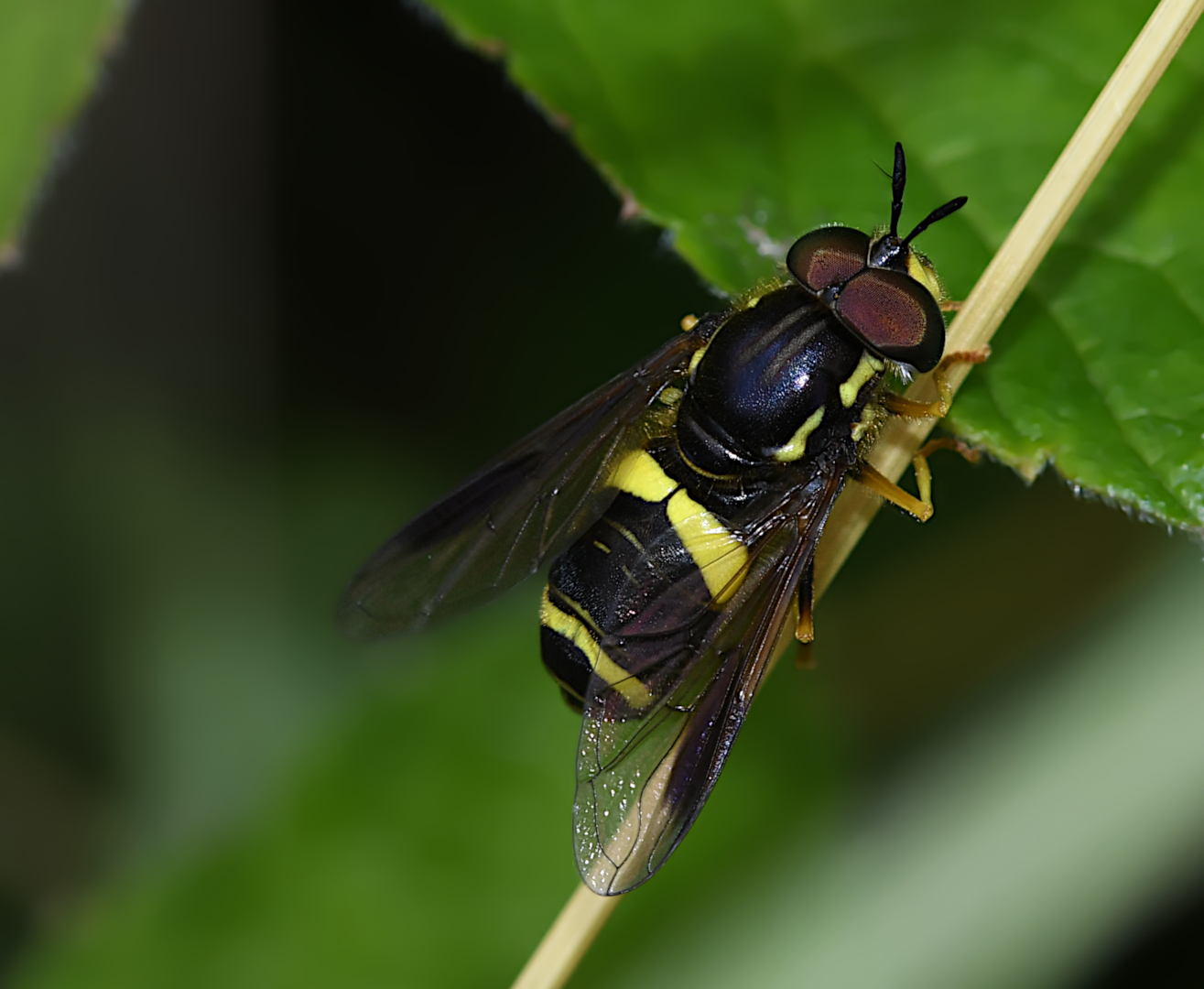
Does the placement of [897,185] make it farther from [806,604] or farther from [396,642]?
[396,642]

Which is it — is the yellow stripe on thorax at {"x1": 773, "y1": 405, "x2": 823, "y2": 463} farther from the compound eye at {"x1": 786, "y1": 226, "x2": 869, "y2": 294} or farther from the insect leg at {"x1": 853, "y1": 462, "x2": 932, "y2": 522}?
the compound eye at {"x1": 786, "y1": 226, "x2": 869, "y2": 294}

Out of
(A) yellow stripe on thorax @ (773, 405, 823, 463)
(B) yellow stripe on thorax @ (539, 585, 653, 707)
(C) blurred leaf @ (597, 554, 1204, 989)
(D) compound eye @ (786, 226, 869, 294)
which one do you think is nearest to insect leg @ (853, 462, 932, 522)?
(A) yellow stripe on thorax @ (773, 405, 823, 463)

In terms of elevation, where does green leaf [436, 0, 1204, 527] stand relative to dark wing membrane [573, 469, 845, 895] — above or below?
above

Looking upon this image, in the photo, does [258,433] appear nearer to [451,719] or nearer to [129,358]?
[129,358]

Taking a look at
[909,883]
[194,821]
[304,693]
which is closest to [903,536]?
[909,883]

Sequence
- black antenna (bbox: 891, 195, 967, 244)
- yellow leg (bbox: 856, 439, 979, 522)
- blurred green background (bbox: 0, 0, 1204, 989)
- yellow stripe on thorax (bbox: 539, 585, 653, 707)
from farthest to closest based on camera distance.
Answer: blurred green background (bbox: 0, 0, 1204, 989)
yellow leg (bbox: 856, 439, 979, 522)
yellow stripe on thorax (bbox: 539, 585, 653, 707)
black antenna (bbox: 891, 195, 967, 244)

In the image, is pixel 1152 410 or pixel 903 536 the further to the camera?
pixel 903 536
